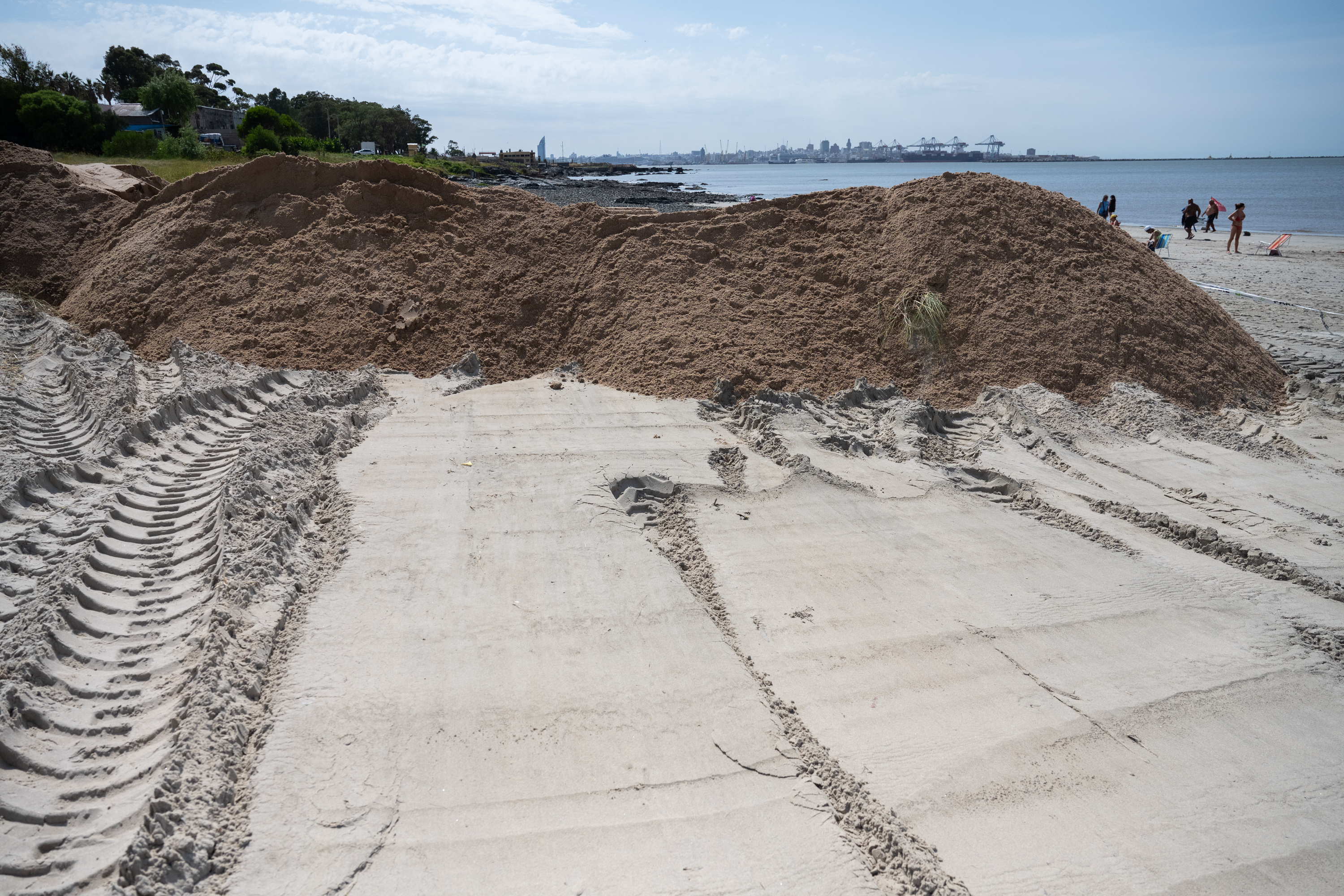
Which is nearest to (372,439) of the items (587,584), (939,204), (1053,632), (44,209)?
(587,584)

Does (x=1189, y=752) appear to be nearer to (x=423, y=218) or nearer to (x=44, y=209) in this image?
(x=423, y=218)

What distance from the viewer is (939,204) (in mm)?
9766

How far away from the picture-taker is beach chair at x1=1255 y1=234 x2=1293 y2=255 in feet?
64.0

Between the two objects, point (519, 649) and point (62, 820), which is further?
point (519, 649)

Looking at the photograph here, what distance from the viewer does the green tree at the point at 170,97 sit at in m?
40.8

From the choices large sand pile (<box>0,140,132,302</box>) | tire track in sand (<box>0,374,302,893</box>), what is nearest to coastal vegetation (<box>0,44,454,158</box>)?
large sand pile (<box>0,140,132,302</box>)

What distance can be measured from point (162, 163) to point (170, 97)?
25711 millimetres

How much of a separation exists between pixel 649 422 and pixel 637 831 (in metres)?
4.83

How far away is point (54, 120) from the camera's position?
2681 centimetres

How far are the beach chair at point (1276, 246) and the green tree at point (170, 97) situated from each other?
51374 millimetres

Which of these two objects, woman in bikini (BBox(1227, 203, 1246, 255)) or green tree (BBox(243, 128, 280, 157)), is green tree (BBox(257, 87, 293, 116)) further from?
woman in bikini (BBox(1227, 203, 1246, 255))

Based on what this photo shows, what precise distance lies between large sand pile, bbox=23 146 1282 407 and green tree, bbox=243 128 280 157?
24.8 metres

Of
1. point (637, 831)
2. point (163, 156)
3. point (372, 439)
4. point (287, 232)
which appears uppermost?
point (163, 156)

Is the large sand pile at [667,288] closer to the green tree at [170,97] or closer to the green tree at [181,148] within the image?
the green tree at [181,148]
